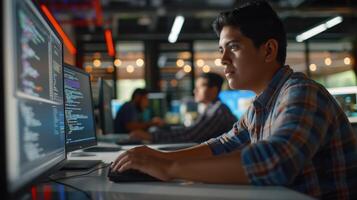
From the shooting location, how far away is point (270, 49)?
1354 millimetres

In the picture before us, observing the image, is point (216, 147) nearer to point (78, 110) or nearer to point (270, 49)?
point (270, 49)

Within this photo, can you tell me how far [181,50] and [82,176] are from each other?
328 inches

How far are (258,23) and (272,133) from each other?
497 millimetres

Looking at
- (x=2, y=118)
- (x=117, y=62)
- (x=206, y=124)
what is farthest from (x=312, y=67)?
(x=2, y=118)

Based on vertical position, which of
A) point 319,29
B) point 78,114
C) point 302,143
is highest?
point 319,29

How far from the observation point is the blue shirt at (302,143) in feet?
3.08

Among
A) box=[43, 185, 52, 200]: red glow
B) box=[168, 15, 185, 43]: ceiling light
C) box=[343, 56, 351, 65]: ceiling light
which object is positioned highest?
box=[168, 15, 185, 43]: ceiling light

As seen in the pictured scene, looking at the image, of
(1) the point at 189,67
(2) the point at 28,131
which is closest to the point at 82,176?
(2) the point at 28,131

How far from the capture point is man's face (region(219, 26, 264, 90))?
1.35m

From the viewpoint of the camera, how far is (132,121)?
4086 mm

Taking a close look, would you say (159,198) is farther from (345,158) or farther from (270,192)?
(345,158)

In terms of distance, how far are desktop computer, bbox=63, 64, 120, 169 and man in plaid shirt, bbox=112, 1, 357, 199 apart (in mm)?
278

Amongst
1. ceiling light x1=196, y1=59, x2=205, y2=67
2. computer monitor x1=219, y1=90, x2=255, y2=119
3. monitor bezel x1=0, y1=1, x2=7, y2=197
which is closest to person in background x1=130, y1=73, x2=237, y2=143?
A: computer monitor x1=219, y1=90, x2=255, y2=119

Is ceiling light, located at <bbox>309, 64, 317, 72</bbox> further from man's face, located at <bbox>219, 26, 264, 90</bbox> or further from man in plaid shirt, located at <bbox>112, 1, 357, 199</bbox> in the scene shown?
man's face, located at <bbox>219, 26, 264, 90</bbox>
